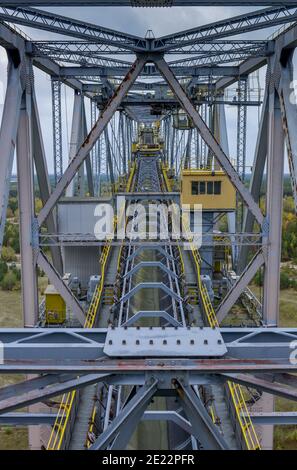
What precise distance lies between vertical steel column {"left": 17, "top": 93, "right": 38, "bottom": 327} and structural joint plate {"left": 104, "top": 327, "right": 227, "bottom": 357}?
22.1 feet

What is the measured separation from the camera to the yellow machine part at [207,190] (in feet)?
58.1

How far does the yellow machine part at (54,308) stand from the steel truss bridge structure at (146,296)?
175 centimetres

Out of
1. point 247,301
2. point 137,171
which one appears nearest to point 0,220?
point 247,301

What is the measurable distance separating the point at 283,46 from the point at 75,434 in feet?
24.9

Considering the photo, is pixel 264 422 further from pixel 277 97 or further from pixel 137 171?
pixel 137 171

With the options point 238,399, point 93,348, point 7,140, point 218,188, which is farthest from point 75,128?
point 93,348

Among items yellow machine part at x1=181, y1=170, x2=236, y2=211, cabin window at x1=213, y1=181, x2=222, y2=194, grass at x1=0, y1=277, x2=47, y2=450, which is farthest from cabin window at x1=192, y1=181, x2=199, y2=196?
grass at x1=0, y1=277, x2=47, y2=450

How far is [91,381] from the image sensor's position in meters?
3.71

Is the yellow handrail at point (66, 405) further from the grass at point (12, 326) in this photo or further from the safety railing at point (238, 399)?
the grass at point (12, 326)

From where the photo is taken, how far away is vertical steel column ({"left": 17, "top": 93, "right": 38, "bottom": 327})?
968 cm

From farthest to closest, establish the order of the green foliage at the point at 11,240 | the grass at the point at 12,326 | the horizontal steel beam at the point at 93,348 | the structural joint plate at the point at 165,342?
the green foliage at the point at 11,240 → the grass at the point at 12,326 → the horizontal steel beam at the point at 93,348 → the structural joint plate at the point at 165,342

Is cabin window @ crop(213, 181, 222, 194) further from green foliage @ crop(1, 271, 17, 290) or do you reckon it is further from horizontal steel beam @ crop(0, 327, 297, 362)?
green foliage @ crop(1, 271, 17, 290)

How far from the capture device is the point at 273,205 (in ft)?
33.9

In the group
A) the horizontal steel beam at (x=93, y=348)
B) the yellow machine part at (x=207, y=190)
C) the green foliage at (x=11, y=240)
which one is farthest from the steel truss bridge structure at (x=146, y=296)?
the green foliage at (x=11, y=240)
